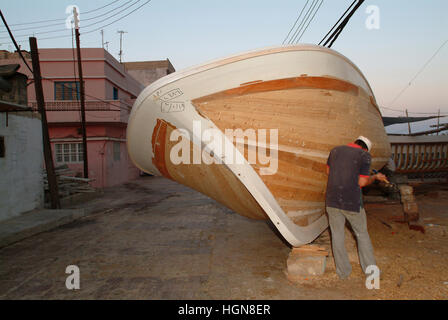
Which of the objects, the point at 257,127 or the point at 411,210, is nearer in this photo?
the point at 257,127

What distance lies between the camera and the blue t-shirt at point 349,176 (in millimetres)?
3174

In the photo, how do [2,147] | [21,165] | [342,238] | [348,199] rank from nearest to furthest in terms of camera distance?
[348,199], [342,238], [2,147], [21,165]

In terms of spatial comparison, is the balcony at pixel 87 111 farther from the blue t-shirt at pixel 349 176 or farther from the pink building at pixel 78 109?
the blue t-shirt at pixel 349 176

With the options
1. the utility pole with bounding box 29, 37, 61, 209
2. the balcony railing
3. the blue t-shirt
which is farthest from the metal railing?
the balcony railing

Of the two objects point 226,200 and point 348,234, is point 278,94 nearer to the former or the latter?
point 226,200

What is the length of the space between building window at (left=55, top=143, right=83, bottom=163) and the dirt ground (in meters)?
9.58

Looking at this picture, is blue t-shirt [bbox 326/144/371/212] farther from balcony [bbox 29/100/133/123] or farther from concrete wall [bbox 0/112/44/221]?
balcony [bbox 29/100/133/123]

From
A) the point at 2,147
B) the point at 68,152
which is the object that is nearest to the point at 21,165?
the point at 2,147

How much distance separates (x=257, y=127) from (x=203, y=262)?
6.55ft

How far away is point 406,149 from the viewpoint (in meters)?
8.41

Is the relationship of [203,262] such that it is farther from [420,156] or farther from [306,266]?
[420,156]

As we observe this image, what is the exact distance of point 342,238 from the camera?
329 cm

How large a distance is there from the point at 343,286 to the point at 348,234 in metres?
1.57
